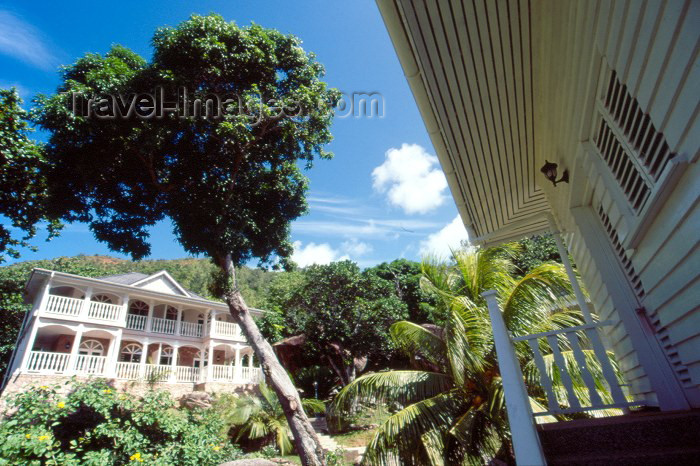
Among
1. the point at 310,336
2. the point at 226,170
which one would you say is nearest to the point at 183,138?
the point at 226,170

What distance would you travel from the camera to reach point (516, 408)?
1.78m

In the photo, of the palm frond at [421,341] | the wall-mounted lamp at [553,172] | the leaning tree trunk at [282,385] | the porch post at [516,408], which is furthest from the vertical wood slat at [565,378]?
the leaning tree trunk at [282,385]

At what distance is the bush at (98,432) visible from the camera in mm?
5707

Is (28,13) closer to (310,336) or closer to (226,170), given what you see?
(226,170)

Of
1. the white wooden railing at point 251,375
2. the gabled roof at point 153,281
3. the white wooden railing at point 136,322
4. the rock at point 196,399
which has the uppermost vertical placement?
the gabled roof at point 153,281

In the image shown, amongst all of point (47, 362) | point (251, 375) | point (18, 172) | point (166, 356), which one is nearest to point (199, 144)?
point (18, 172)

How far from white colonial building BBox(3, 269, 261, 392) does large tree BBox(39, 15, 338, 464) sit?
904cm

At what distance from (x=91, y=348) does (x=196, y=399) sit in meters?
7.27

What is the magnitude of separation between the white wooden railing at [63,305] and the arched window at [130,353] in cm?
441

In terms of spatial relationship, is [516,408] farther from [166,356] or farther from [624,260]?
[166,356]

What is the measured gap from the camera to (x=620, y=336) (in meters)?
3.25

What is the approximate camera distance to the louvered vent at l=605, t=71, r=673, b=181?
1.90m

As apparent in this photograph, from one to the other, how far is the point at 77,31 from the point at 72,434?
11.2 metres

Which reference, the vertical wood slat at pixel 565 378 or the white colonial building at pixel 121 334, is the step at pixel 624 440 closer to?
the vertical wood slat at pixel 565 378
